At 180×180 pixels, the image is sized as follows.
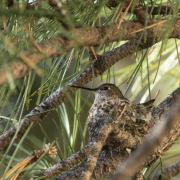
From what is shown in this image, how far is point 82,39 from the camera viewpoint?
285 mm

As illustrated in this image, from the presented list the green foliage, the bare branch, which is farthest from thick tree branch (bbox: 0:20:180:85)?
the bare branch

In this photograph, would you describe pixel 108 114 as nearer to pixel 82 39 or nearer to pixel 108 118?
pixel 108 118

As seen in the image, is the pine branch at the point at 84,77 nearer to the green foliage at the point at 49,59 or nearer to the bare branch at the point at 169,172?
the green foliage at the point at 49,59

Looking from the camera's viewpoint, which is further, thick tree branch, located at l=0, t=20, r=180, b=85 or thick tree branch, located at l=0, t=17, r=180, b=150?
thick tree branch, located at l=0, t=17, r=180, b=150

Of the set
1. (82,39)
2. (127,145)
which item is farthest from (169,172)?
(82,39)

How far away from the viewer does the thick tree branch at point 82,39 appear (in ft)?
0.81

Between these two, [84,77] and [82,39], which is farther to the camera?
[84,77]

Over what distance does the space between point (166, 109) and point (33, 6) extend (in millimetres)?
155

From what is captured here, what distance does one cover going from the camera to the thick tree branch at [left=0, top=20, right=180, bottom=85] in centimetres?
25

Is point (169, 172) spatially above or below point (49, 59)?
below

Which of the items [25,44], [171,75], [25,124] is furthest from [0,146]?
[171,75]

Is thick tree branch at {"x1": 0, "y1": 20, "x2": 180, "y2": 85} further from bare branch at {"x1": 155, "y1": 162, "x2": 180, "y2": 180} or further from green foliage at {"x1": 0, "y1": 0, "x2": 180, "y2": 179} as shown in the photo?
bare branch at {"x1": 155, "y1": 162, "x2": 180, "y2": 180}


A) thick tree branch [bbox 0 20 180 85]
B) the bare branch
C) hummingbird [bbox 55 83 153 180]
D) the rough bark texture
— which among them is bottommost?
the bare branch

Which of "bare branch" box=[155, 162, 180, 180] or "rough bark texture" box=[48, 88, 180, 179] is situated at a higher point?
"rough bark texture" box=[48, 88, 180, 179]
